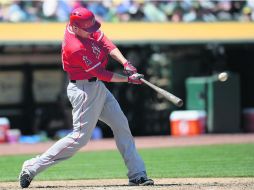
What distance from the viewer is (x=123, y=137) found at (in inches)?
292

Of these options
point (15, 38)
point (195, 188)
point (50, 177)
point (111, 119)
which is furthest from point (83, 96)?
point (15, 38)

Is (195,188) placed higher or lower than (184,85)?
higher

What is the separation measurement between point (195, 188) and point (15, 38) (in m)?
10.8

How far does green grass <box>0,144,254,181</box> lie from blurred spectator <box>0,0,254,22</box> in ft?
18.6

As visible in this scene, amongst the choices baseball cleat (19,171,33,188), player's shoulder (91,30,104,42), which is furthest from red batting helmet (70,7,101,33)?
baseball cleat (19,171,33,188)

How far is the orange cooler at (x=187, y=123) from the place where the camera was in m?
18.3

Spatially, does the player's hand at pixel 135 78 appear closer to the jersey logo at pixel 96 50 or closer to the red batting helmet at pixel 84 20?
the jersey logo at pixel 96 50

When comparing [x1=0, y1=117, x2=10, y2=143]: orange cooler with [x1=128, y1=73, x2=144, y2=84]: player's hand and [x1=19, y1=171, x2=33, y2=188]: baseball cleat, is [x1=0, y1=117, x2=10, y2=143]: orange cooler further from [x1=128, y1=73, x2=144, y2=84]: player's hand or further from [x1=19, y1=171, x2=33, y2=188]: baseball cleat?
[x1=128, y1=73, x2=144, y2=84]: player's hand

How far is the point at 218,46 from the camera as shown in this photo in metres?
19.8

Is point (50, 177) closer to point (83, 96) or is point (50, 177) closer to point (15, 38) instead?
point (83, 96)

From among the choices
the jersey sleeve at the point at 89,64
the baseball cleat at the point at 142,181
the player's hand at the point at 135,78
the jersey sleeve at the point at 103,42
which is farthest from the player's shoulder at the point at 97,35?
the baseball cleat at the point at 142,181

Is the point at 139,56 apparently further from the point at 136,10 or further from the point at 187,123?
the point at 187,123

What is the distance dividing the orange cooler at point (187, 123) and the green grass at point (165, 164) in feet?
13.6

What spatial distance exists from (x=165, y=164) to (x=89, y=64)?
4.19m
